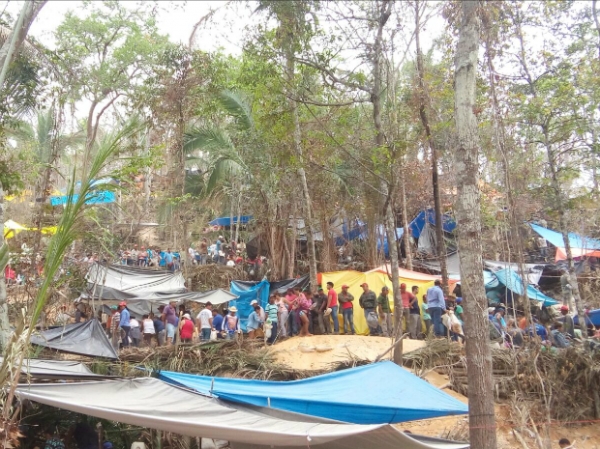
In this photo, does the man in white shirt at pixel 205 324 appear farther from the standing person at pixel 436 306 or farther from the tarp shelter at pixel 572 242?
the tarp shelter at pixel 572 242

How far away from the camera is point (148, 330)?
13.3 m

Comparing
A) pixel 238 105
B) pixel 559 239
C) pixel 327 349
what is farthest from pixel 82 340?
pixel 559 239

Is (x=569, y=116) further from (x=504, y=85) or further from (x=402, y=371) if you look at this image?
(x=402, y=371)

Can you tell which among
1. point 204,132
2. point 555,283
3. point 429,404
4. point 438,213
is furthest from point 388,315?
point 555,283

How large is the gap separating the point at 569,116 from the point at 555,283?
9399mm

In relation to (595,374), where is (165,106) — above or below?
above

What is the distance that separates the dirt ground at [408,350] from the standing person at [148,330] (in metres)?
2.95

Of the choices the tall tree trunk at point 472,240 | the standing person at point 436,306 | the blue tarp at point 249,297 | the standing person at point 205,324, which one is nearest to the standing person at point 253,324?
the standing person at point 205,324

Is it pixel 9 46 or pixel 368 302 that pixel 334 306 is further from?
pixel 9 46

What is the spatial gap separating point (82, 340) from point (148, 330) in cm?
313

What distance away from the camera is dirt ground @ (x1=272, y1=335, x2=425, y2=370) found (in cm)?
1168

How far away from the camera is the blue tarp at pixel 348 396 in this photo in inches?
287

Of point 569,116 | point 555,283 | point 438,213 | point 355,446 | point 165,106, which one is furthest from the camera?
point 555,283

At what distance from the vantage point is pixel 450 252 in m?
21.4
